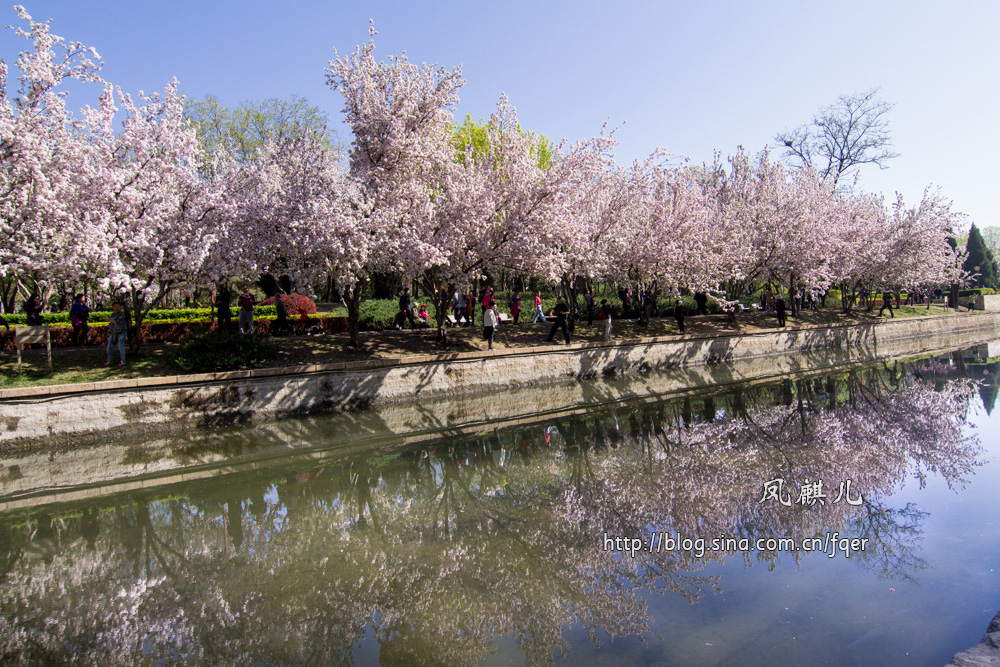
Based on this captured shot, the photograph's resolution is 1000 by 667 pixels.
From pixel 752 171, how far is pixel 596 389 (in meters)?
19.1

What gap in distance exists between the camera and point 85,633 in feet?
16.7

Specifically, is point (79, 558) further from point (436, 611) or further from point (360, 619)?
point (436, 611)

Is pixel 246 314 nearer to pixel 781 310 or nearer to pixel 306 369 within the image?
pixel 306 369

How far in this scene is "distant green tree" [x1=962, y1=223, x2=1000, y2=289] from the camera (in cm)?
5138

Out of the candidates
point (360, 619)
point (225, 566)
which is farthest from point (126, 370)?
point (360, 619)

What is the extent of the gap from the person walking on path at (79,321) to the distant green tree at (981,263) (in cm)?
6278

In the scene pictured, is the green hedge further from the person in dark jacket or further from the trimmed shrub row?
the person in dark jacket

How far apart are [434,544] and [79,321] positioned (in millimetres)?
13712

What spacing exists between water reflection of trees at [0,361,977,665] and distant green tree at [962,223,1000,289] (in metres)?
52.6

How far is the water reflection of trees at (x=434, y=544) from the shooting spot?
4.99 m

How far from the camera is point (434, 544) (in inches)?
263

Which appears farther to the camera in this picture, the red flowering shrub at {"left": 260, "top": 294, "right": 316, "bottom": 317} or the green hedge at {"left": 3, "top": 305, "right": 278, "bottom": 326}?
the red flowering shrub at {"left": 260, "top": 294, "right": 316, "bottom": 317}
